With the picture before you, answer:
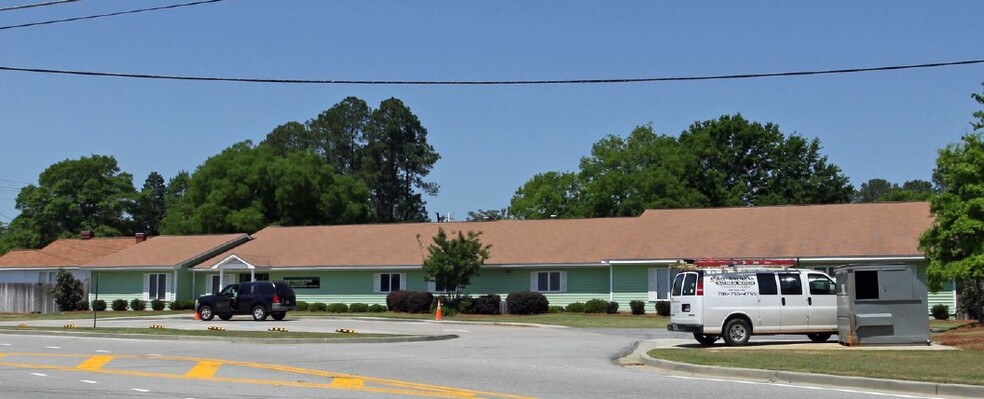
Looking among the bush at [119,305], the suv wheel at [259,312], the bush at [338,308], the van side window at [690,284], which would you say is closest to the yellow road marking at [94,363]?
the van side window at [690,284]

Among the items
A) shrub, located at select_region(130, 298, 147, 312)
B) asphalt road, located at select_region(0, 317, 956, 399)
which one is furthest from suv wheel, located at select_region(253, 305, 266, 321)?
shrub, located at select_region(130, 298, 147, 312)

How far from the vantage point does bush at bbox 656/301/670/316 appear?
154ft

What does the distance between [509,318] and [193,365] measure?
88.2ft

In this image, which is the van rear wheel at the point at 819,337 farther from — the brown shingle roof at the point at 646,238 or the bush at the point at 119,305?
the bush at the point at 119,305

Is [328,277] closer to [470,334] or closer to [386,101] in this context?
[470,334]

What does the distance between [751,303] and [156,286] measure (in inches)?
1613

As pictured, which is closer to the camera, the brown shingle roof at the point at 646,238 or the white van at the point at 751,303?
the white van at the point at 751,303

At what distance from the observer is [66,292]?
2287 inches

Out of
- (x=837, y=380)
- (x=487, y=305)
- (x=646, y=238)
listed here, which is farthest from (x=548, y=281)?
(x=837, y=380)

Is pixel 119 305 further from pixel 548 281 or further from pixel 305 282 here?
pixel 548 281

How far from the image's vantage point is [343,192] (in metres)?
85.4

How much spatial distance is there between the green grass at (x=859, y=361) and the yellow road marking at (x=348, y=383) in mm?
6372

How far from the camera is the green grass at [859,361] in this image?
57.2 feet

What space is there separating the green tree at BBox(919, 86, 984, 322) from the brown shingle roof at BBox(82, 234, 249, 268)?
38602 mm
